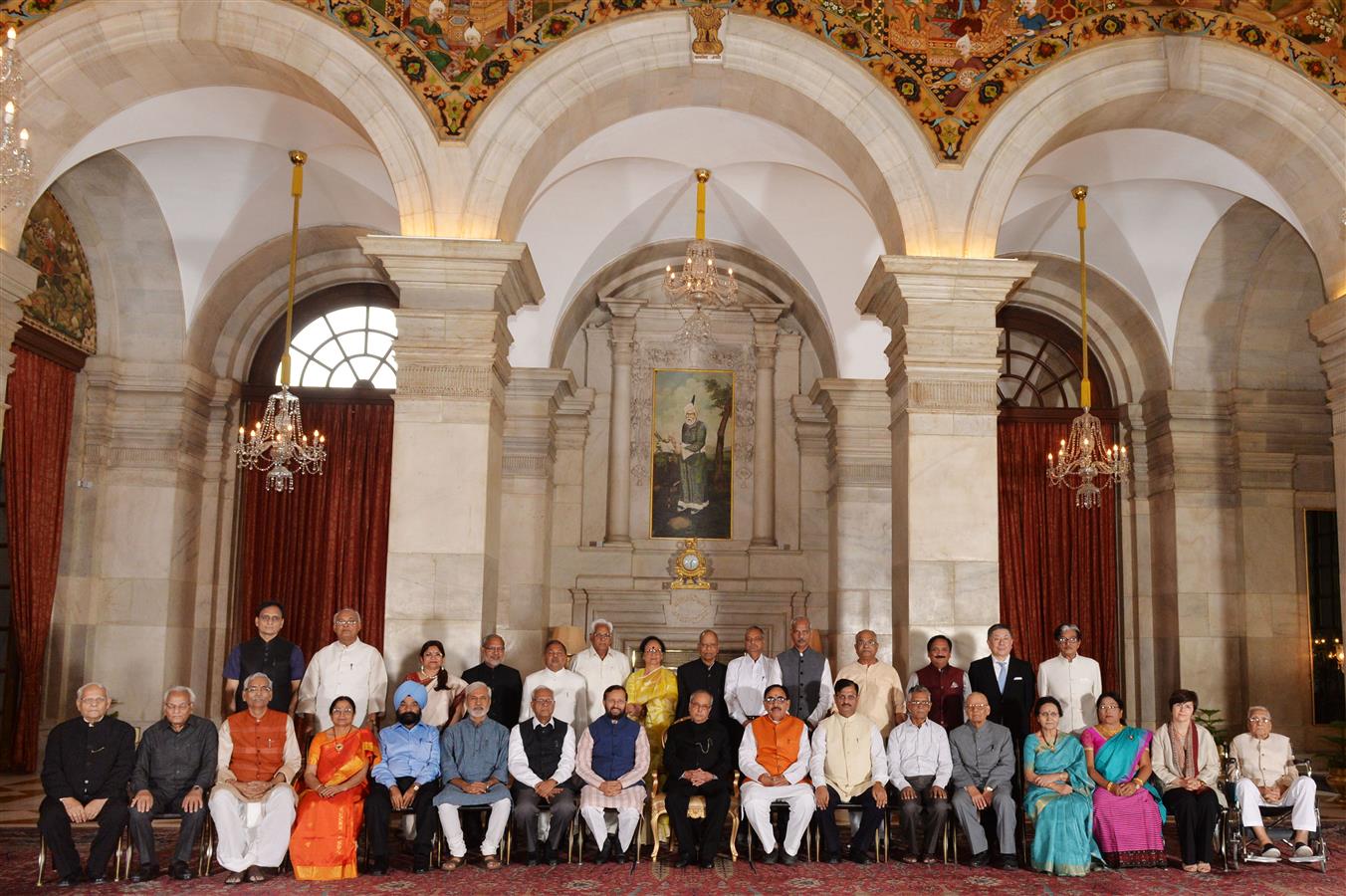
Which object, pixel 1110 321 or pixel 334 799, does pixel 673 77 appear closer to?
pixel 334 799

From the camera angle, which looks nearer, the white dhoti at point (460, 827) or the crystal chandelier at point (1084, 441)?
the white dhoti at point (460, 827)

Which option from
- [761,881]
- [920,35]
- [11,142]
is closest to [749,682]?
[761,881]

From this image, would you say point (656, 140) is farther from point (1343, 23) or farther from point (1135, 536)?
point (1135, 536)

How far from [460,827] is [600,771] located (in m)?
0.84

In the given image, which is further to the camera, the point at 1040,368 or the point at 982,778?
the point at 1040,368

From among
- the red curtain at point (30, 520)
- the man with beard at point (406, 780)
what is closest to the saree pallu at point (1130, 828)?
the man with beard at point (406, 780)

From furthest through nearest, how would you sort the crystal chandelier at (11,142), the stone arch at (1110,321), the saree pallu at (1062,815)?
the stone arch at (1110,321) → the saree pallu at (1062,815) → the crystal chandelier at (11,142)

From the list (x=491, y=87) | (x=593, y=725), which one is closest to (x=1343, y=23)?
(x=491, y=87)

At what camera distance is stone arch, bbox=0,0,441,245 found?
7.95m

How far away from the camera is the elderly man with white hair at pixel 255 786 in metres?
6.35

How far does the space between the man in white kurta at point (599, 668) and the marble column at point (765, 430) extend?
4.91 meters

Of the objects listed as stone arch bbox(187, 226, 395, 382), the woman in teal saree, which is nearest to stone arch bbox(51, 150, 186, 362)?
stone arch bbox(187, 226, 395, 382)

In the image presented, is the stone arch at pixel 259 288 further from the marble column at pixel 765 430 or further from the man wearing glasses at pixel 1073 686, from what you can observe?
the man wearing glasses at pixel 1073 686

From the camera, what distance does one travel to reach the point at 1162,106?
852 cm
